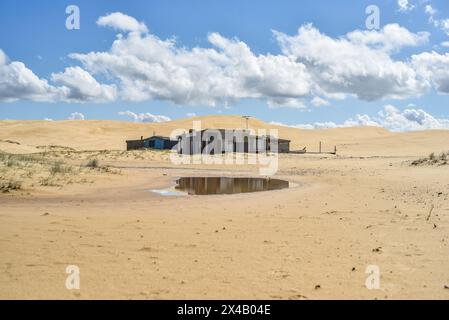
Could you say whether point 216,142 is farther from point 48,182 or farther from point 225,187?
point 48,182

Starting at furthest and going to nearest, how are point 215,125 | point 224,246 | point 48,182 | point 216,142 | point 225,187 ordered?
point 215,125 < point 216,142 < point 225,187 < point 48,182 < point 224,246

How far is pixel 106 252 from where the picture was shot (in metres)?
7.97

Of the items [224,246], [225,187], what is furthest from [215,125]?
[224,246]

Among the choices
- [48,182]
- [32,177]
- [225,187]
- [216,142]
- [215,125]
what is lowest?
[225,187]

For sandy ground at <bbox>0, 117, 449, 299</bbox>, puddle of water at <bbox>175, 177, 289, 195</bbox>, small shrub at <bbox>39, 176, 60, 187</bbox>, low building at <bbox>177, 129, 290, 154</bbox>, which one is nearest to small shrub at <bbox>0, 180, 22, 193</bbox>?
sandy ground at <bbox>0, 117, 449, 299</bbox>

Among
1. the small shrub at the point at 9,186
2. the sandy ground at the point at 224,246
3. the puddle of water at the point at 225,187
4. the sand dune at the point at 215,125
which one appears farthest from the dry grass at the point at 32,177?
the sand dune at the point at 215,125

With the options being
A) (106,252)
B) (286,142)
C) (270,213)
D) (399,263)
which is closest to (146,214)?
(270,213)

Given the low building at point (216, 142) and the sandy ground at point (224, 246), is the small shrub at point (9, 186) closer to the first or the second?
the sandy ground at point (224, 246)

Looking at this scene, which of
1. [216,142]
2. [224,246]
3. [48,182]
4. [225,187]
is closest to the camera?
[224,246]

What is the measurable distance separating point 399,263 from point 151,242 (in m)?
4.33

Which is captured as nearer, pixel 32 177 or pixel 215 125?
pixel 32 177

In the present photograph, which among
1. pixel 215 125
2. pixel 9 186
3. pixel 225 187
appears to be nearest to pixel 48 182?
pixel 9 186

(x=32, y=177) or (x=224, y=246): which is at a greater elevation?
(x=32, y=177)
